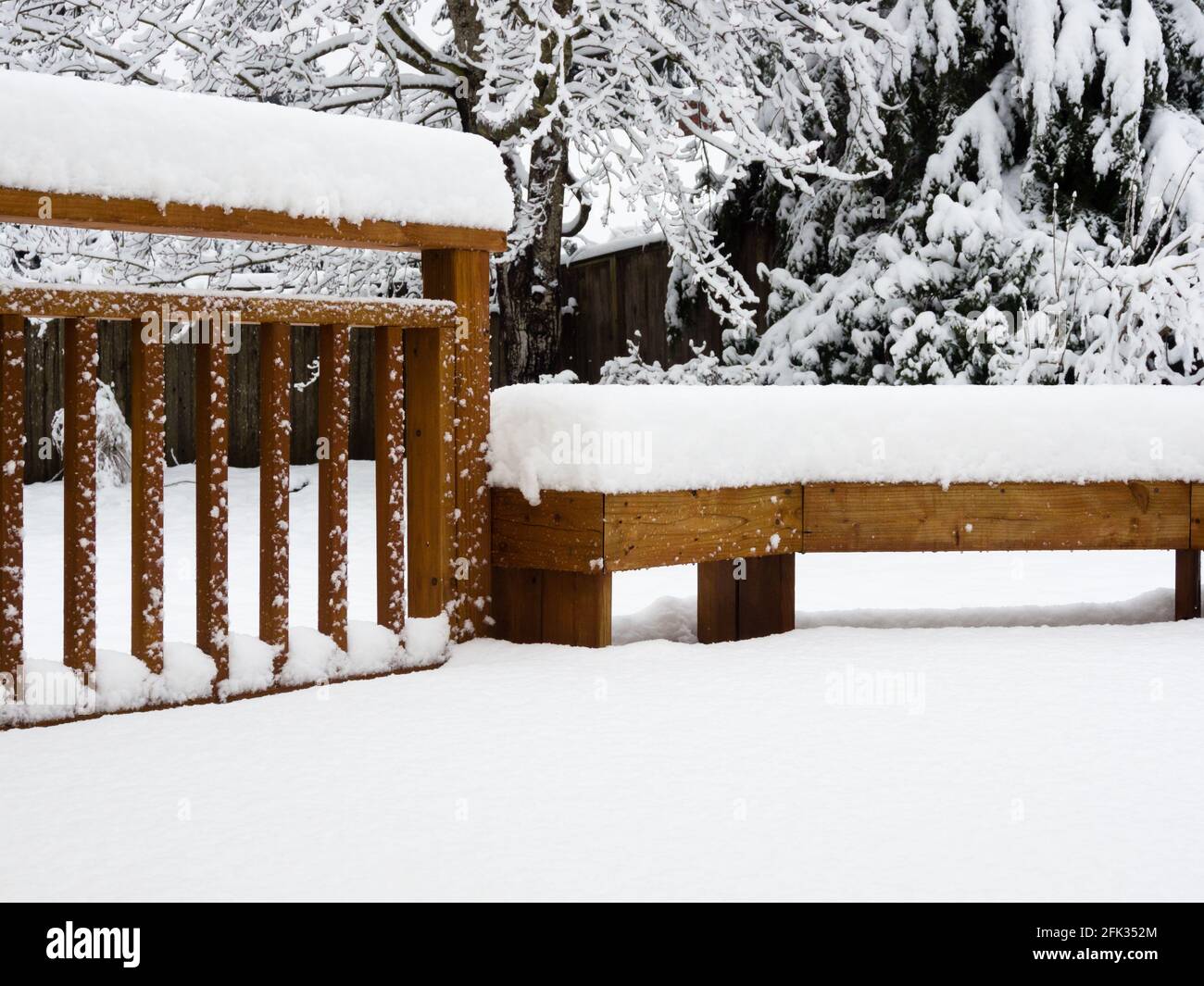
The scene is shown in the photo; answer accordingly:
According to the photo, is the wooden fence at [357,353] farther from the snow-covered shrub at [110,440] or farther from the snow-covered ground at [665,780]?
the snow-covered ground at [665,780]

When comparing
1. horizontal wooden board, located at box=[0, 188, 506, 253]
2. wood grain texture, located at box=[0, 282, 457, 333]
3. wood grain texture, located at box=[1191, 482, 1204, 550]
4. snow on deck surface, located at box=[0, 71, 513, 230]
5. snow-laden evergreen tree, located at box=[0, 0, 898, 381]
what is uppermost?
snow-laden evergreen tree, located at box=[0, 0, 898, 381]

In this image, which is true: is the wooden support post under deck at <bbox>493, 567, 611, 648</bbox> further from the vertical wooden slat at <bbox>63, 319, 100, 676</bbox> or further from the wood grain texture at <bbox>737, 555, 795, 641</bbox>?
the vertical wooden slat at <bbox>63, 319, 100, 676</bbox>

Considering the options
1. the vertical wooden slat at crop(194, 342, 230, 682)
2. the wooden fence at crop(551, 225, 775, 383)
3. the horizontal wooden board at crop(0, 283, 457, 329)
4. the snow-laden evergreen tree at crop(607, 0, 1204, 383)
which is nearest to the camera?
the horizontal wooden board at crop(0, 283, 457, 329)

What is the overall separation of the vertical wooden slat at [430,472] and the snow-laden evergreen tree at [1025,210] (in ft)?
14.6

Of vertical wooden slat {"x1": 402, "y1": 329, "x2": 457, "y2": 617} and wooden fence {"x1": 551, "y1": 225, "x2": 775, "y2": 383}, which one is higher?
wooden fence {"x1": 551, "y1": 225, "x2": 775, "y2": 383}

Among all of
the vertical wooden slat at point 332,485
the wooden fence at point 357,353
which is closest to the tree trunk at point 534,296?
the wooden fence at point 357,353

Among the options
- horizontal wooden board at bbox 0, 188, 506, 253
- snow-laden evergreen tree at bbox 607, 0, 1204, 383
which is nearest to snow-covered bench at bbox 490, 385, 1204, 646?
horizontal wooden board at bbox 0, 188, 506, 253

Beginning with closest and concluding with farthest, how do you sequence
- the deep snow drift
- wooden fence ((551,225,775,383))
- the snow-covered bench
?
1. the deep snow drift
2. the snow-covered bench
3. wooden fence ((551,225,775,383))

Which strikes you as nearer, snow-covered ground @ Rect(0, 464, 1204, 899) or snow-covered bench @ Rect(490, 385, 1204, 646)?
snow-covered ground @ Rect(0, 464, 1204, 899)

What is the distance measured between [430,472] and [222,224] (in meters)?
0.85

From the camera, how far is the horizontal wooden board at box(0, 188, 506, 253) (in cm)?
270

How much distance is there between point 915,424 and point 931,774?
5.11 feet
